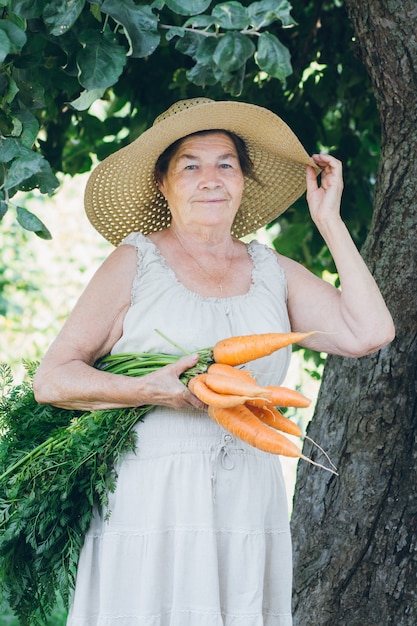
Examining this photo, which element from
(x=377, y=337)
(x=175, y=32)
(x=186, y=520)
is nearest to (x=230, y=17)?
(x=175, y=32)

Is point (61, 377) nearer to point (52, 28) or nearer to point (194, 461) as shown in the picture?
point (194, 461)

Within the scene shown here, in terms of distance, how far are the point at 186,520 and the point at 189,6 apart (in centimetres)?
123

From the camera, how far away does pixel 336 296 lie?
2648 millimetres

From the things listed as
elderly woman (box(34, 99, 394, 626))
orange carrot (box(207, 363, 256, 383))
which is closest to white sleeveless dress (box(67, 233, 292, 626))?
elderly woman (box(34, 99, 394, 626))

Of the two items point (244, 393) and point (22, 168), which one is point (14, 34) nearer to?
point (22, 168)

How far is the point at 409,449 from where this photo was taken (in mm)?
3049

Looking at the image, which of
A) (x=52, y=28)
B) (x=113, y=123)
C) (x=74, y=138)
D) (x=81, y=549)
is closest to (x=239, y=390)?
(x=81, y=549)

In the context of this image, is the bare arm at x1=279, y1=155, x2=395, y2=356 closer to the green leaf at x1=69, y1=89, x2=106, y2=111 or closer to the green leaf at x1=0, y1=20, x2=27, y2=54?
the green leaf at x1=69, y1=89, x2=106, y2=111

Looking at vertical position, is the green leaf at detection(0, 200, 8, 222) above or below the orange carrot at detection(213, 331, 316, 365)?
above

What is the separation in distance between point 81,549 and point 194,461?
0.37 m

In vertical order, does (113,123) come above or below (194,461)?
above

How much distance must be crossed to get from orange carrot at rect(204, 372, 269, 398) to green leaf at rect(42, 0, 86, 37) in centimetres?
90

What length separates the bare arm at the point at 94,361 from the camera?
7.45 ft

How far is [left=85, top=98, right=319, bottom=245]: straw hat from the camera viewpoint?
262 centimetres
